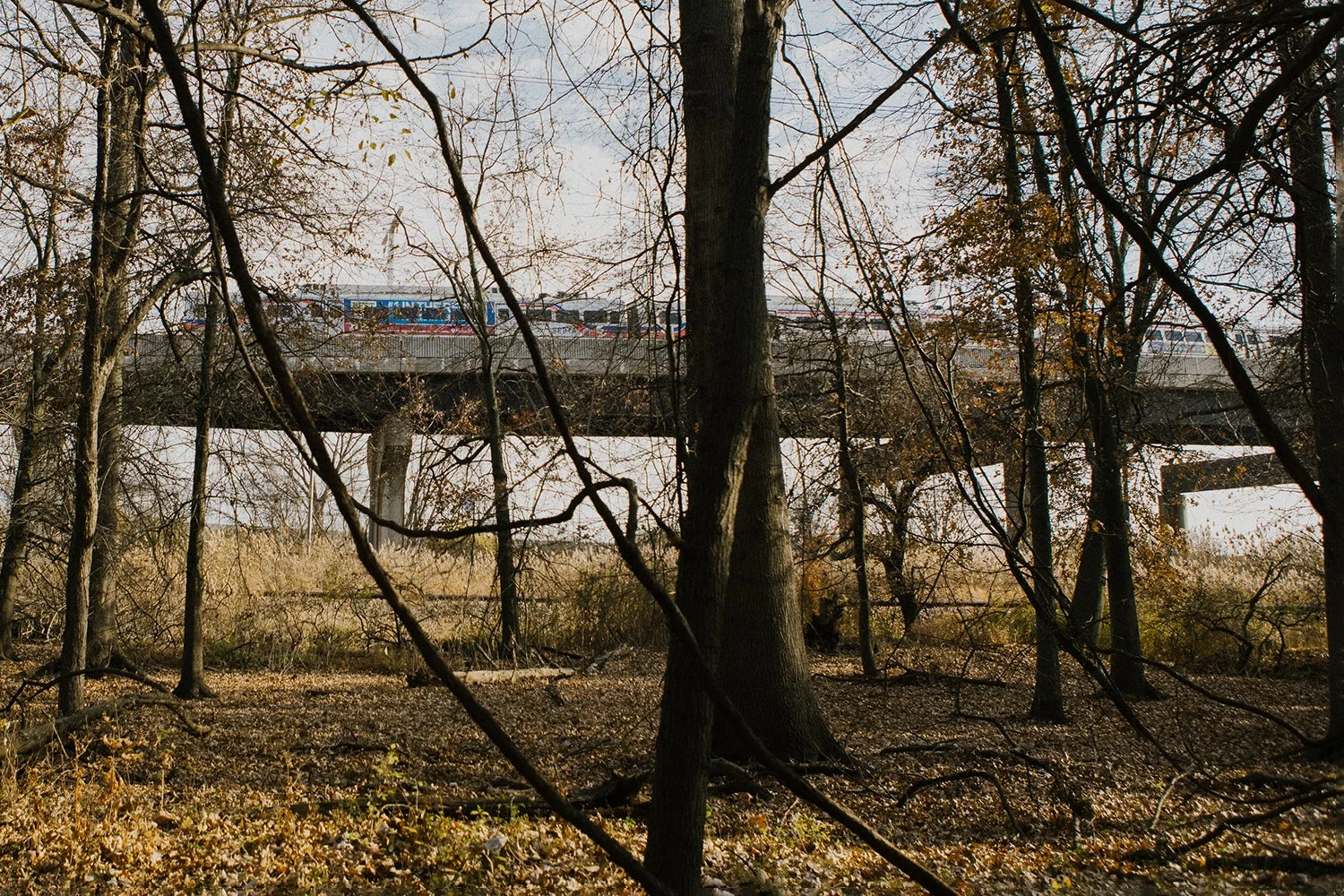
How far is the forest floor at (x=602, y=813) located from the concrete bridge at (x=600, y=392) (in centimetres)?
268

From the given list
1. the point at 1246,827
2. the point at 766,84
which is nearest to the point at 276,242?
the point at 766,84

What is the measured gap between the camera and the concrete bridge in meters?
9.12

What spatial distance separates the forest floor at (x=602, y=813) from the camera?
3.90 meters

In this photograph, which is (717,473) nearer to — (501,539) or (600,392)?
(600,392)

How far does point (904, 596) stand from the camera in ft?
42.0

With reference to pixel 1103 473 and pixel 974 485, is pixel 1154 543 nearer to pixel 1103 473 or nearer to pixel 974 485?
pixel 1103 473

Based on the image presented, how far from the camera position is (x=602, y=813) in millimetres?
4809

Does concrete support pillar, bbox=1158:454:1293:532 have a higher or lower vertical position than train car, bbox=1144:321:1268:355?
lower

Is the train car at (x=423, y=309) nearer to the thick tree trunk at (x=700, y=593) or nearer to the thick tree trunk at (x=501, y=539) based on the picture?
the thick tree trunk at (x=501, y=539)

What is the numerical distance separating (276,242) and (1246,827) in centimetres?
820

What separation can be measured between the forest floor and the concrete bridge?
2.68 m

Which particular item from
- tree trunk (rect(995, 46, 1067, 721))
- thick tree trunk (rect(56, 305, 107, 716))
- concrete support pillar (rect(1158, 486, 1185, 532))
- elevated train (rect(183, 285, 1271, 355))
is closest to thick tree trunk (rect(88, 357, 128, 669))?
elevated train (rect(183, 285, 1271, 355))

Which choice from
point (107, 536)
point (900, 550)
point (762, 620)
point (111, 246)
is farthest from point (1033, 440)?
point (107, 536)

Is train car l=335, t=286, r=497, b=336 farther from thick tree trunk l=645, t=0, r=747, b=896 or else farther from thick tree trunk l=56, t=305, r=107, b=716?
thick tree trunk l=645, t=0, r=747, b=896
